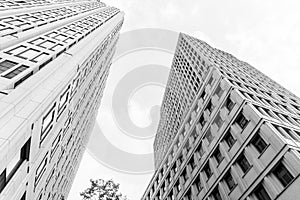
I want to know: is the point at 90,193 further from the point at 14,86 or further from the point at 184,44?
the point at 184,44

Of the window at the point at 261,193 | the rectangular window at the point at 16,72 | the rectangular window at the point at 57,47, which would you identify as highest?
the rectangular window at the point at 57,47

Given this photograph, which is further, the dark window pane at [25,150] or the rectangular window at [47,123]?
the rectangular window at [47,123]

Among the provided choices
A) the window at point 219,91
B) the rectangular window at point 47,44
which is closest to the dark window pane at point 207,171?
the window at point 219,91

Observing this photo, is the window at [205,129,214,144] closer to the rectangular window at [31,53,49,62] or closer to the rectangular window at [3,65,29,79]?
the rectangular window at [31,53,49,62]

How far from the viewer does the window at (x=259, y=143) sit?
53.5 feet

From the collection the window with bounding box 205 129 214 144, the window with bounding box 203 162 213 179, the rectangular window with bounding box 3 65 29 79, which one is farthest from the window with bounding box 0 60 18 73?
the window with bounding box 203 162 213 179

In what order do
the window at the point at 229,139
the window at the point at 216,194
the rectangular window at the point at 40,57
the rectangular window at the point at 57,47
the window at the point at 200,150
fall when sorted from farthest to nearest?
the rectangular window at the point at 57,47 → the window at the point at 200,150 → the rectangular window at the point at 40,57 → the window at the point at 229,139 → the window at the point at 216,194

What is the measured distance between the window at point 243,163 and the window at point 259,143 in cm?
147

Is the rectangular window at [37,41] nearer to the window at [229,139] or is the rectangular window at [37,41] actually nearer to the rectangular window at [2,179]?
the rectangular window at [2,179]

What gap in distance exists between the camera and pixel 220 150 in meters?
21.1

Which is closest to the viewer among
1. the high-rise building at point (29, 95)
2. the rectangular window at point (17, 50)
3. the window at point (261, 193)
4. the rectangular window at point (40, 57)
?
the window at point (261, 193)

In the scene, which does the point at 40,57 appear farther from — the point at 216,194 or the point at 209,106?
the point at 216,194

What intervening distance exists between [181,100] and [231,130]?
148 feet

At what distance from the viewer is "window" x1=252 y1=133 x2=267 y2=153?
53.5 ft
